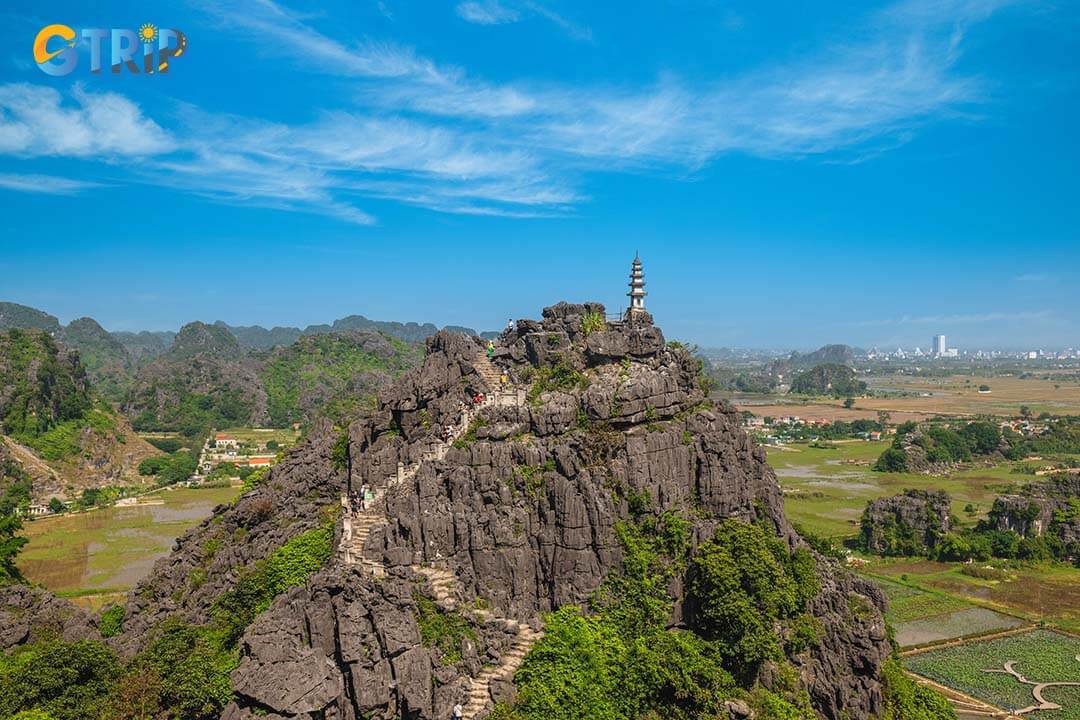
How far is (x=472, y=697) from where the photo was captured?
1168 inches

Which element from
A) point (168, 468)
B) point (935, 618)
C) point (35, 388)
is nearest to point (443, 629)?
point (935, 618)

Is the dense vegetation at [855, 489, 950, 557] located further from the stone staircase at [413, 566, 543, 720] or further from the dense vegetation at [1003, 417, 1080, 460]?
the dense vegetation at [1003, 417, 1080, 460]

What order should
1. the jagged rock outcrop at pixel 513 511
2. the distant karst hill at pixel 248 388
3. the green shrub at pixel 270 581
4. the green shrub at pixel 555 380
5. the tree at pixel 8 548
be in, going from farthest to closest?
1. the distant karst hill at pixel 248 388
2. the tree at pixel 8 548
3. the green shrub at pixel 555 380
4. the green shrub at pixel 270 581
5. the jagged rock outcrop at pixel 513 511

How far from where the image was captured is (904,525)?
81.8 meters

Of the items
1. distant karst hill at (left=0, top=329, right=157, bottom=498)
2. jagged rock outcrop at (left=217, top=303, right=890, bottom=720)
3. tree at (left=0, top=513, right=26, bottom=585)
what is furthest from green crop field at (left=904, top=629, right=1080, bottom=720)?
distant karst hill at (left=0, top=329, right=157, bottom=498)

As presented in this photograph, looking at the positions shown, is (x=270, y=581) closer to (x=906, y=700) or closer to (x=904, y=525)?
(x=906, y=700)

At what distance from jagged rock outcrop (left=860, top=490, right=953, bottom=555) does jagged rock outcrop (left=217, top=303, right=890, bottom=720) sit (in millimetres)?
46850

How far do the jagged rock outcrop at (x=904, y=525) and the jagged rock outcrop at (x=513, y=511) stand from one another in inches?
1845

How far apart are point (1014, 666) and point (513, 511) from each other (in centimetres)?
4356

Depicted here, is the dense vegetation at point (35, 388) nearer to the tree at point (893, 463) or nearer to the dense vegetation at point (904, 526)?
the dense vegetation at point (904, 526)

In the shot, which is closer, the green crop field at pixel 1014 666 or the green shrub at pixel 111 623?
the green shrub at pixel 111 623

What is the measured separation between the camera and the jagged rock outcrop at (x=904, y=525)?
80.8 meters

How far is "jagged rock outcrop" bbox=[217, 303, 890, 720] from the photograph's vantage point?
29.3 metres

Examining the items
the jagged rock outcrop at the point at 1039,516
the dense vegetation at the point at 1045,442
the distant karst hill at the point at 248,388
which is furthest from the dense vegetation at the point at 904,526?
the distant karst hill at the point at 248,388
